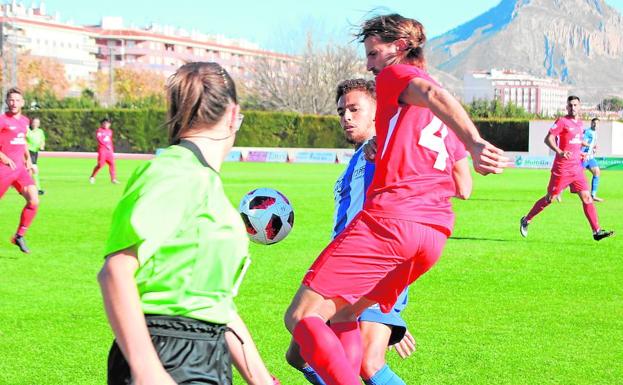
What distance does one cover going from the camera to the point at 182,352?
9.64 ft

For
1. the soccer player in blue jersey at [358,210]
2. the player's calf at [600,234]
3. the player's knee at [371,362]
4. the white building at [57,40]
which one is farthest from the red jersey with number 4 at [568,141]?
the white building at [57,40]

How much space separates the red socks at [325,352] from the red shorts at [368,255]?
17cm

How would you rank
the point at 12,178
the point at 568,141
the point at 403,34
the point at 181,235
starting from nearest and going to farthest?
the point at 181,235, the point at 403,34, the point at 12,178, the point at 568,141

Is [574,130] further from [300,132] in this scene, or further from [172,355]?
[300,132]

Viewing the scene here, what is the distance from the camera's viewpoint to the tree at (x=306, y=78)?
8094 cm

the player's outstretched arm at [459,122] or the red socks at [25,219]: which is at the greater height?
the player's outstretched arm at [459,122]

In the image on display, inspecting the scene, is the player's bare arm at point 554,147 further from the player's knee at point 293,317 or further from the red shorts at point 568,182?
the player's knee at point 293,317

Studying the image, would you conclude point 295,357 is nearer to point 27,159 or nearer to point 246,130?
point 27,159

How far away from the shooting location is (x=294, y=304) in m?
4.45

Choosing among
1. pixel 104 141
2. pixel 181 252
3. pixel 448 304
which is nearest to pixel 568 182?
pixel 448 304

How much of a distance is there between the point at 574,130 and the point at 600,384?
37.5ft

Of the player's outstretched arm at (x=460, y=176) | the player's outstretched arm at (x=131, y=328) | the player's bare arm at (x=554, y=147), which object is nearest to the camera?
the player's outstretched arm at (x=131, y=328)

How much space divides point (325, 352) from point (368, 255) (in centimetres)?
49

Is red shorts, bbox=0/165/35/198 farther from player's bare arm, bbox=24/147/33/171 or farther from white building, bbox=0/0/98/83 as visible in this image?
white building, bbox=0/0/98/83
